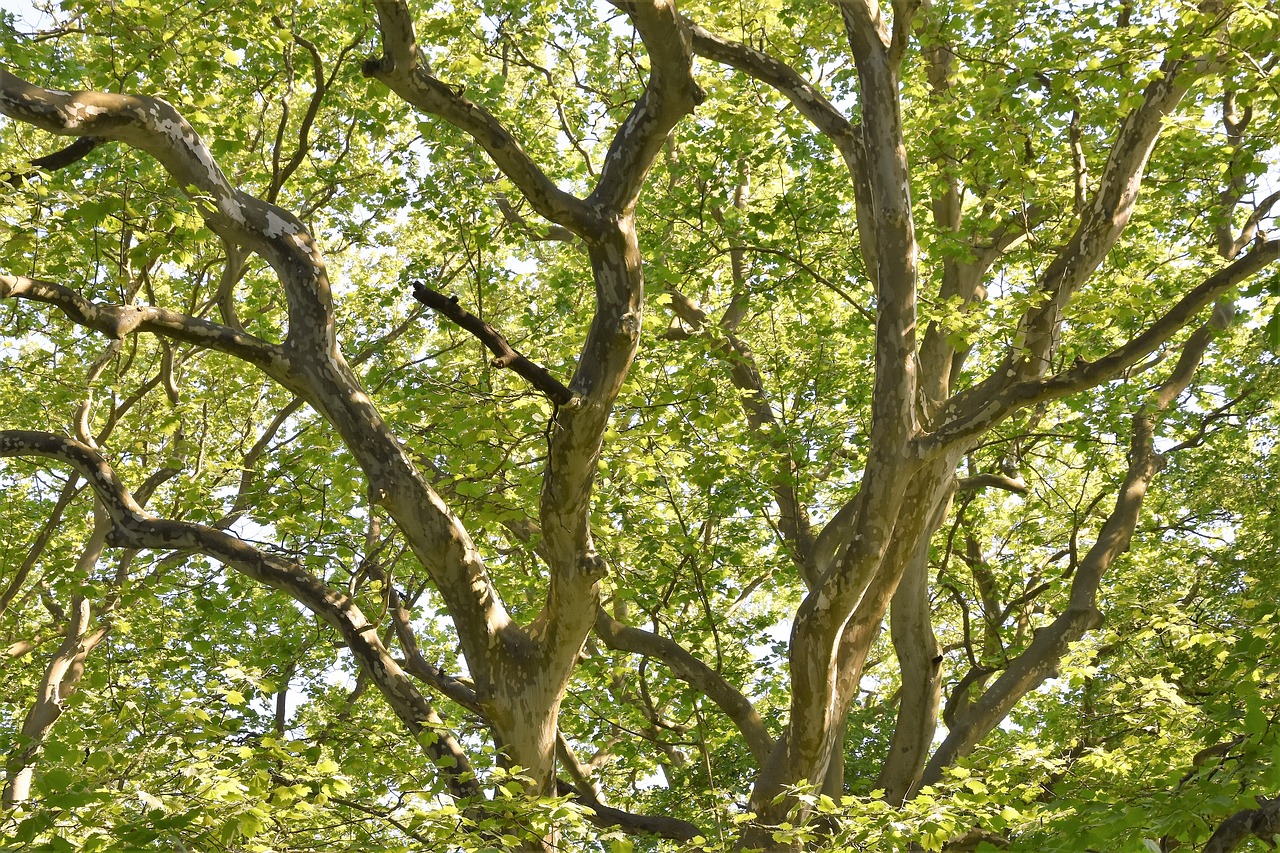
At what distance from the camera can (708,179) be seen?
9.52m

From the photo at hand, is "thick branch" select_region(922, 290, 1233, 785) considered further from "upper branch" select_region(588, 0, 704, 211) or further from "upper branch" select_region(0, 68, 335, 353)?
"upper branch" select_region(0, 68, 335, 353)

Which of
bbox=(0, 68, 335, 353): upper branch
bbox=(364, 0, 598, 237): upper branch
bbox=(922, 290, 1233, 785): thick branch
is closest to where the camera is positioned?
bbox=(0, 68, 335, 353): upper branch

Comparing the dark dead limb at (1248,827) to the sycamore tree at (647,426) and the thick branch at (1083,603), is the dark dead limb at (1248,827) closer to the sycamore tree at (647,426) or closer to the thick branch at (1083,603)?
the sycamore tree at (647,426)

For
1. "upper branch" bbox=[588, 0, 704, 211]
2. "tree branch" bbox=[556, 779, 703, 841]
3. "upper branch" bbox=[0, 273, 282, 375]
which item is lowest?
"tree branch" bbox=[556, 779, 703, 841]

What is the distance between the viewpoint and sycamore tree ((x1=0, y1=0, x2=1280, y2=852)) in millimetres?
5172

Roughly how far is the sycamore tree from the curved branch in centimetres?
3

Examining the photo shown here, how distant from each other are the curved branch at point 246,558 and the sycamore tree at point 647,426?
34 millimetres

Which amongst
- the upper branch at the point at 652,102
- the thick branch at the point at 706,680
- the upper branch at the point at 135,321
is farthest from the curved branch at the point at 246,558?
the upper branch at the point at 652,102

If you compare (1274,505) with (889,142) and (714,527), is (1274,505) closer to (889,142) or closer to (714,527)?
(714,527)

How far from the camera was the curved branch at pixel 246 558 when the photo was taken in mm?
6238

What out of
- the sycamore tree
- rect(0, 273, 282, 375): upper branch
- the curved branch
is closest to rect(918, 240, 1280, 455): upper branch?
the sycamore tree

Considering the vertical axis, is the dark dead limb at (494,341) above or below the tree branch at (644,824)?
above

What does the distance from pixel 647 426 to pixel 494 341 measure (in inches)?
93.6

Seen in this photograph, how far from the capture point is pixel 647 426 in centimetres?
694
